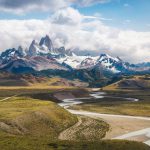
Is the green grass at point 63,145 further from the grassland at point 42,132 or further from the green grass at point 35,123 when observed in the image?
the green grass at point 35,123

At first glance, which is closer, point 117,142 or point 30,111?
point 117,142

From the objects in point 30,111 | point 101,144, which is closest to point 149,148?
point 101,144

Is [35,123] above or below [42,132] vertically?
above

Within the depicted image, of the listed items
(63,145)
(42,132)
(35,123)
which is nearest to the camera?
(63,145)

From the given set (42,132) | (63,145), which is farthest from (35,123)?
(63,145)

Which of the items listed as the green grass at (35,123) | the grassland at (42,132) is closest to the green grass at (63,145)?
the grassland at (42,132)

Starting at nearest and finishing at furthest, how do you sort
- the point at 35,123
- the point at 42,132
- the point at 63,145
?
the point at 63,145, the point at 42,132, the point at 35,123

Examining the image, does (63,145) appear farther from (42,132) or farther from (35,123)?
(35,123)

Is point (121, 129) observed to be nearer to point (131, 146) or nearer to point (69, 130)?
point (69, 130)

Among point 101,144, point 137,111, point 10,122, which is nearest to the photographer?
point 101,144

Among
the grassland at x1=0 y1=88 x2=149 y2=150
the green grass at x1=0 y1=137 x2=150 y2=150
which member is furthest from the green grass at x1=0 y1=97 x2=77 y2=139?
the green grass at x1=0 y1=137 x2=150 y2=150

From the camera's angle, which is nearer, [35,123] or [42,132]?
[42,132]
